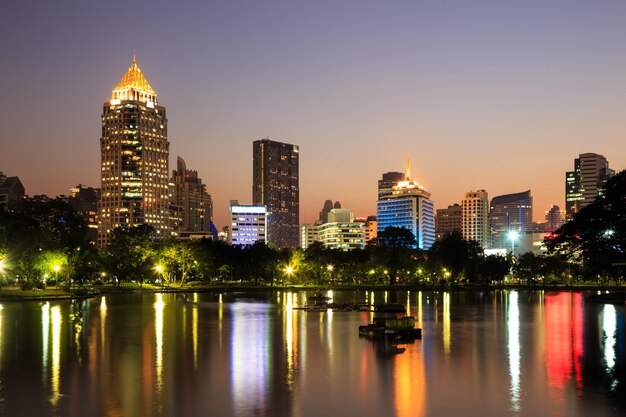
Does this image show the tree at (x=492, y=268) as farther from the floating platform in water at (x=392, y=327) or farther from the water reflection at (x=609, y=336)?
the floating platform in water at (x=392, y=327)

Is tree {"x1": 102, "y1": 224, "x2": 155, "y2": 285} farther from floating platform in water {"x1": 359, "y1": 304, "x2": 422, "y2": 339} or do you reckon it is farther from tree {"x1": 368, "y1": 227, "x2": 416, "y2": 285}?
floating platform in water {"x1": 359, "y1": 304, "x2": 422, "y2": 339}

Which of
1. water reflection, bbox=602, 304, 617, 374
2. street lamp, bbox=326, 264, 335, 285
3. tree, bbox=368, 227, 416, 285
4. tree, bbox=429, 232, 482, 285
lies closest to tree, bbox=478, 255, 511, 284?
tree, bbox=429, 232, 482, 285

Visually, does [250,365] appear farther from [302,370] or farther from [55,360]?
[55,360]

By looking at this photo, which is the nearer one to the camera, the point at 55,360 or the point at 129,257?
the point at 55,360

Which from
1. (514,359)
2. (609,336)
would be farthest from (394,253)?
(514,359)

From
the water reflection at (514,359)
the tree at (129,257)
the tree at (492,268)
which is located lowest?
the tree at (492,268)

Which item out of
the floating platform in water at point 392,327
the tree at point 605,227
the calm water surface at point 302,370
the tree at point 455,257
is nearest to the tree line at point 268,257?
the tree at point 605,227

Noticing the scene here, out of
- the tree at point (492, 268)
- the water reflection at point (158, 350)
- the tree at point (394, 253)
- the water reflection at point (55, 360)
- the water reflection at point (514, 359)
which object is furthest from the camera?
the tree at point (492, 268)

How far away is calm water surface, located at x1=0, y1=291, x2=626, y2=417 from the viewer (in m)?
20.4

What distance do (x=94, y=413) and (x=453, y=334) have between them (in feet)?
87.2

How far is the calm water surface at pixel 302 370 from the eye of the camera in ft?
67.0

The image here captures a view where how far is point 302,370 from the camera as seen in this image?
2700 cm

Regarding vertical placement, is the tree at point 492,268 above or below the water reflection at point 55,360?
below

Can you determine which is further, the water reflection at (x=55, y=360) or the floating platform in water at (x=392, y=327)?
the floating platform in water at (x=392, y=327)
